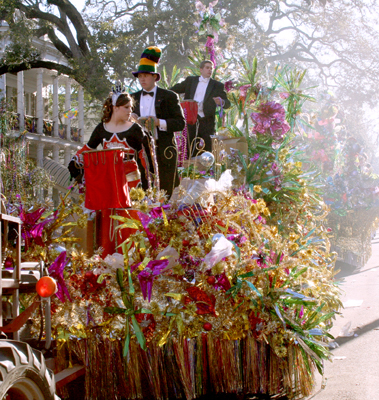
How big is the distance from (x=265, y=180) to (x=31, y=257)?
10.1 ft

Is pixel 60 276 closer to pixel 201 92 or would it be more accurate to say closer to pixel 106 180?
pixel 106 180

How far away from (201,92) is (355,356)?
431 centimetres

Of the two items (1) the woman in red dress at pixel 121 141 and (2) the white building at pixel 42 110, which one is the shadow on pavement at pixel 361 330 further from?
(2) the white building at pixel 42 110

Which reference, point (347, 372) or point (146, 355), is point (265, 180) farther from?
point (146, 355)

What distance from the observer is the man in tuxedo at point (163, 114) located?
19.5ft

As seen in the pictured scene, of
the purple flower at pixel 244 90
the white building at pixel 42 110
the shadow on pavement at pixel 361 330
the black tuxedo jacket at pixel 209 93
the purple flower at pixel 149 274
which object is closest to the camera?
the purple flower at pixel 149 274

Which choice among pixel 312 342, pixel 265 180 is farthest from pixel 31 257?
pixel 265 180

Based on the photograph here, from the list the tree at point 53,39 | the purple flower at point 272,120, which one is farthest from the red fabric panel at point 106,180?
the tree at point 53,39

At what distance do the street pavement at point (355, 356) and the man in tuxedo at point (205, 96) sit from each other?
9.84 ft

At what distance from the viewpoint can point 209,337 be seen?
11.6ft

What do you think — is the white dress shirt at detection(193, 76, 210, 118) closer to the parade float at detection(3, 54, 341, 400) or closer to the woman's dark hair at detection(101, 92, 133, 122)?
the woman's dark hair at detection(101, 92, 133, 122)

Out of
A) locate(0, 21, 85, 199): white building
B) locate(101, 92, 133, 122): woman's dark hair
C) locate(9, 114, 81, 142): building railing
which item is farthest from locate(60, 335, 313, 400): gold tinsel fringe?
locate(0, 21, 85, 199): white building

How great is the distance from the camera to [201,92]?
300 inches

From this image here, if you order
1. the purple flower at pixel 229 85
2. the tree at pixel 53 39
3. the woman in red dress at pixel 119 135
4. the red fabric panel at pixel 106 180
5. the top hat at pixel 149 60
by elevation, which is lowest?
the red fabric panel at pixel 106 180
